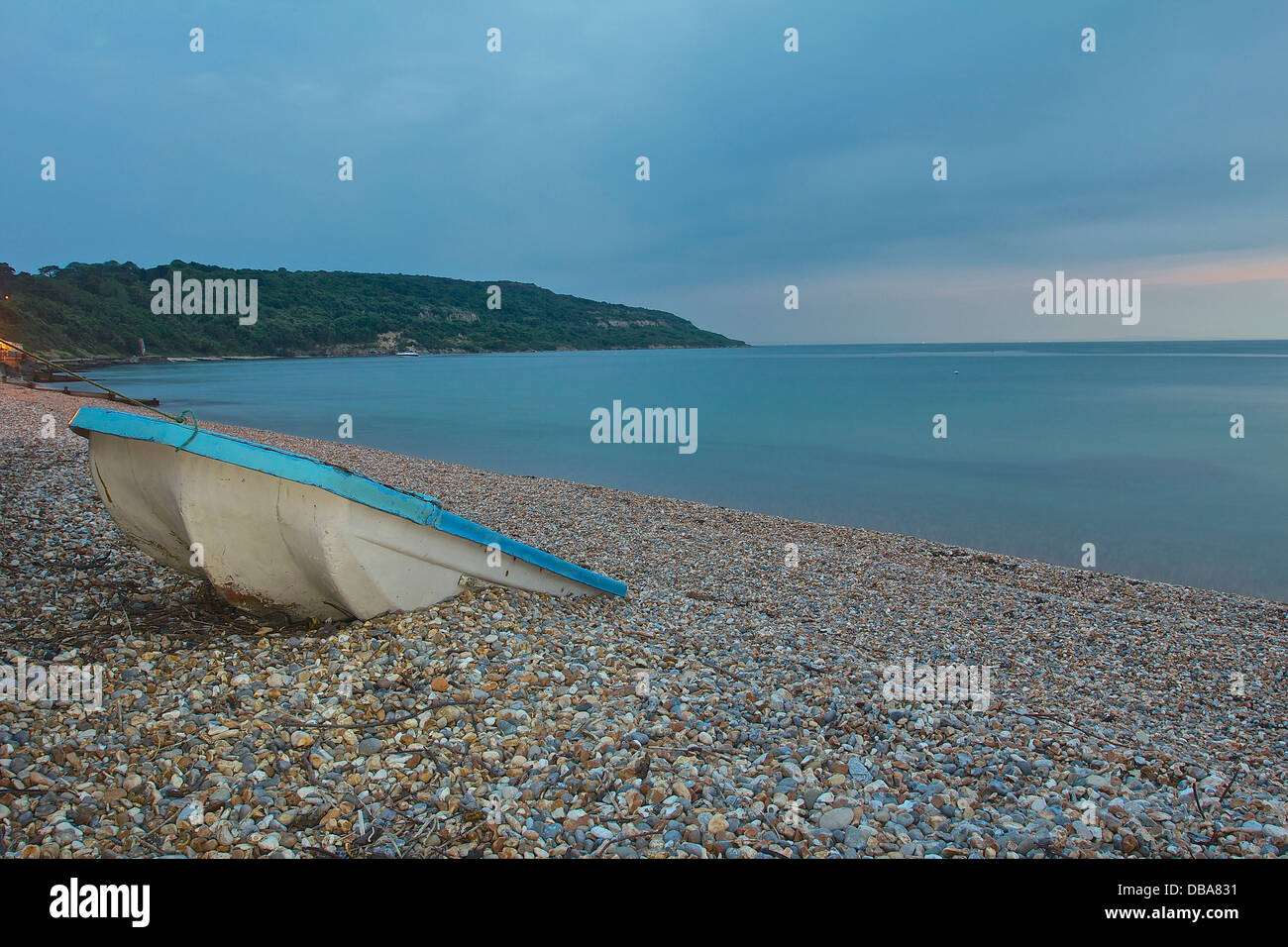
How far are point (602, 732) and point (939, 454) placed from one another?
2859cm

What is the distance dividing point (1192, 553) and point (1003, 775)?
1444 cm

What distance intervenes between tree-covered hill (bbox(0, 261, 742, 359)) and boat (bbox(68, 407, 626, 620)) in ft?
243

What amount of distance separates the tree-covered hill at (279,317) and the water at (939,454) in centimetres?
3103

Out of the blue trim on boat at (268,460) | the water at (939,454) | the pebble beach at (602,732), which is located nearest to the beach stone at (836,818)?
the pebble beach at (602,732)

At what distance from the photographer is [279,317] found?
452 ft

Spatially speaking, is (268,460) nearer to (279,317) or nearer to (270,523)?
(270,523)

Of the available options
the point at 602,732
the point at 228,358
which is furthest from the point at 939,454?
the point at 228,358

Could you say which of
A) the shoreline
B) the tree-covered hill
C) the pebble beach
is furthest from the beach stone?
the tree-covered hill

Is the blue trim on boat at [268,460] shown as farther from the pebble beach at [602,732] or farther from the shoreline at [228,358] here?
the shoreline at [228,358]

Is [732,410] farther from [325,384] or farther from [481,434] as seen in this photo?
[325,384]

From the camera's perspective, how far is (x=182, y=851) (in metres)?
3.39

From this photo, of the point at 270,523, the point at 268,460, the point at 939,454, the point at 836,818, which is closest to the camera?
the point at 836,818

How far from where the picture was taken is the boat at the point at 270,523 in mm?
5387
